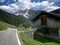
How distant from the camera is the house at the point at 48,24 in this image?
34.3 meters

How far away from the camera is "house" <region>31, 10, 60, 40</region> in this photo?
34344 mm

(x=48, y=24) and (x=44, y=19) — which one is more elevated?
(x=44, y=19)

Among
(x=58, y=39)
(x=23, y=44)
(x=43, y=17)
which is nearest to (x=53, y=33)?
(x=58, y=39)

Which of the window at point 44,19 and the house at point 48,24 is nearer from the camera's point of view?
the house at point 48,24

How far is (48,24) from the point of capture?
3772cm

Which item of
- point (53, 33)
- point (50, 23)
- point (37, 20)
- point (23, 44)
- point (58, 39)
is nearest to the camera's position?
point (23, 44)

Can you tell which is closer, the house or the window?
the house

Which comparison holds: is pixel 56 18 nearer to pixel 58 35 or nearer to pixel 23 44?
pixel 58 35

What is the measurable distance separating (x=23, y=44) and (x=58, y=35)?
15.7 meters

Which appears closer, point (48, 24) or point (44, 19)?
point (48, 24)

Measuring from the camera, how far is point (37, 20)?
4044 centimetres

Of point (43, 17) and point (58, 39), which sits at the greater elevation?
point (43, 17)

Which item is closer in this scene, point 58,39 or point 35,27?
point 58,39

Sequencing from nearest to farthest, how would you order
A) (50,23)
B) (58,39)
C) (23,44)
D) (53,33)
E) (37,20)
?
(23,44)
(58,39)
(53,33)
(50,23)
(37,20)
